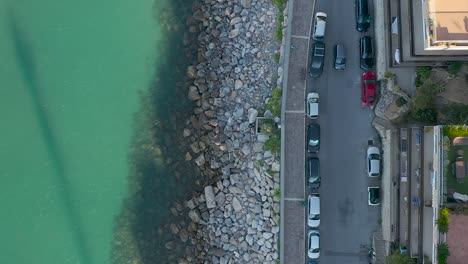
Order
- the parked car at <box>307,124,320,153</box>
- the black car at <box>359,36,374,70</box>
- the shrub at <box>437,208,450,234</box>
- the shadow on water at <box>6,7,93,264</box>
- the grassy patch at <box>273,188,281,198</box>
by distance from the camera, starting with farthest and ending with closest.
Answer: the shadow on water at <box>6,7,93,264</box>
the grassy patch at <box>273,188,281,198</box>
the black car at <box>359,36,374,70</box>
the parked car at <box>307,124,320,153</box>
the shrub at <box>437,208,450,234</box>

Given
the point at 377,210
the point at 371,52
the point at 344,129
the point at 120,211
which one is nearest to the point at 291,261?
the point at 377,210

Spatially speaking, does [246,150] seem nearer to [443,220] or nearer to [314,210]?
[314,210]

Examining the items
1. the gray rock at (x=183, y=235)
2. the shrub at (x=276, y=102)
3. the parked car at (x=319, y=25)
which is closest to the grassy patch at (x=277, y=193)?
the shrub at (x=276, y=102)

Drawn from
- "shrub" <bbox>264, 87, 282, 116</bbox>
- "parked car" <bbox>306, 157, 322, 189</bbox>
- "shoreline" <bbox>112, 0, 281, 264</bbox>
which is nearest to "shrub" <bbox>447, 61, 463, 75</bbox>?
"parked car" <bbox>306, 157, 322, 189</bbox>

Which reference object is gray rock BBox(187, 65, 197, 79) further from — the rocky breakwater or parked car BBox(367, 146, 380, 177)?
parked car BBox(367, 146, 380, 177)

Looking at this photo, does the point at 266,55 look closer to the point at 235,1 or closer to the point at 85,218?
the point at 235,1

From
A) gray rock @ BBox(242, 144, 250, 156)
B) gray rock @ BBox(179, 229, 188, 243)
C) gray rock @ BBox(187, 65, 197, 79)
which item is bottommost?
gray rock @ BBox(179, 229, 188, 243)
